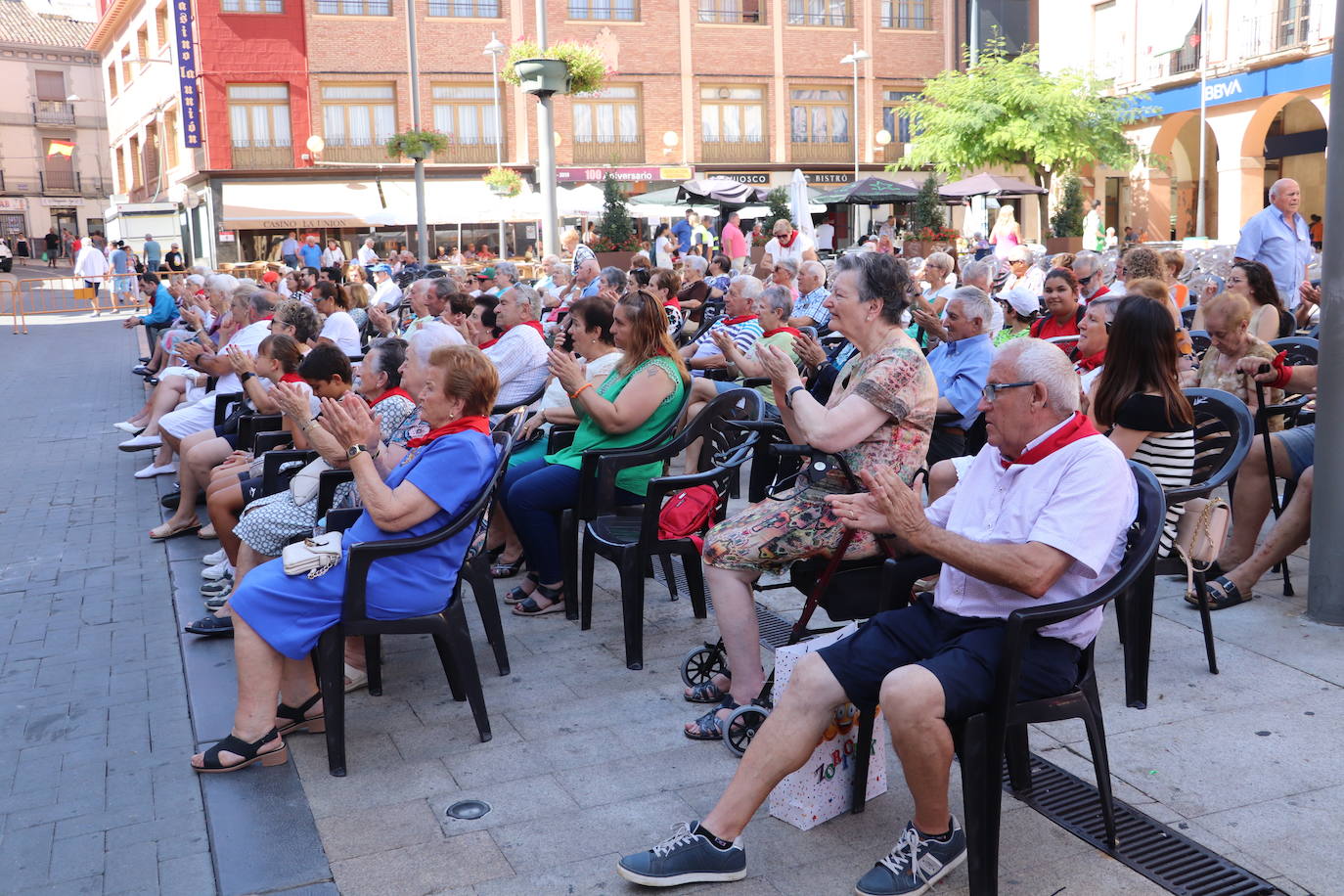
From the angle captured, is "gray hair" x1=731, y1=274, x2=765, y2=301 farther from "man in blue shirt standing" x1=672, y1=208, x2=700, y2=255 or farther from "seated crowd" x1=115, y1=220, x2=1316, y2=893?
"man in blue shirt standing" x1=672, y1=208, x2=700, y2=255

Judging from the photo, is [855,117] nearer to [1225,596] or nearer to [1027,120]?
[1027,120]

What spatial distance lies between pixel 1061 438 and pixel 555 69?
11957mm

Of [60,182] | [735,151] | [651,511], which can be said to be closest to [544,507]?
[651,511]

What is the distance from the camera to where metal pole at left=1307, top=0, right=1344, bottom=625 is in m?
4.58

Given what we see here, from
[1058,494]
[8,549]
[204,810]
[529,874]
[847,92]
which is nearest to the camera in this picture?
[1058,494]

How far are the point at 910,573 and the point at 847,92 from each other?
37.9 metres

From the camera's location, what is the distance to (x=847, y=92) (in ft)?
129

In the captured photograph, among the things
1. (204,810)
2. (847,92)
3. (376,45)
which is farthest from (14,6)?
(204,810)

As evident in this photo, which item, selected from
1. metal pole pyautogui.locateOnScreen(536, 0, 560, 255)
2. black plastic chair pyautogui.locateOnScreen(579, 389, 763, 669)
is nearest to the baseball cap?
black plastic chair pyautogui.locateOnScreen(579, 389, 763, 669)

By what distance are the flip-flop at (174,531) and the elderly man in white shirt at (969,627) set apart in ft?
15.9

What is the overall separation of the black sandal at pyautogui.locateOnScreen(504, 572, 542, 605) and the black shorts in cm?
248

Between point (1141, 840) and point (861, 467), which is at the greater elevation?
point (861, 467)

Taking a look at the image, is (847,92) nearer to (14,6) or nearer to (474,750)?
(474,750)

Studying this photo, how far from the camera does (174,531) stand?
6980 mm
